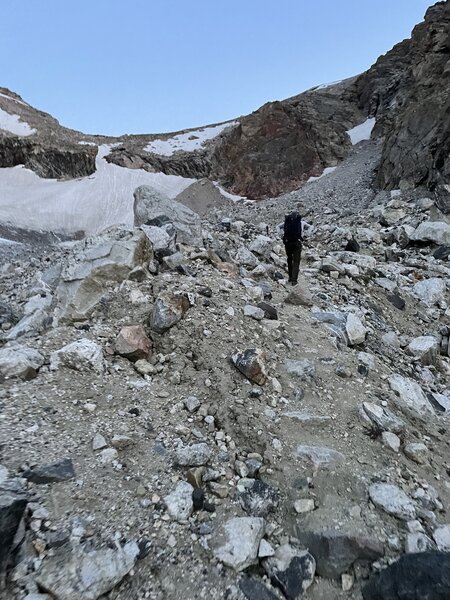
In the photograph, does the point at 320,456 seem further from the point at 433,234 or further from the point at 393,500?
the point at 433,234

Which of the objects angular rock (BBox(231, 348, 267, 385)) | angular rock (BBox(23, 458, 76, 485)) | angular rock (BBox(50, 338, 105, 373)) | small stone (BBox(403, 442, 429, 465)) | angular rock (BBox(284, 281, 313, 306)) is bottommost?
small stone (BBox(403, 442, 429, 465))

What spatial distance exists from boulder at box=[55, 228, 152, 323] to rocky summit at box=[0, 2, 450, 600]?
3 centimetres

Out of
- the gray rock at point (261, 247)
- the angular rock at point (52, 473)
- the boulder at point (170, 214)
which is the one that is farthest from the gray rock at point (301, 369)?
the gray rock at point (261, 247)

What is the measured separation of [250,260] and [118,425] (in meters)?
4.92

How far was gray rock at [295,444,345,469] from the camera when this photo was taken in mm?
3236

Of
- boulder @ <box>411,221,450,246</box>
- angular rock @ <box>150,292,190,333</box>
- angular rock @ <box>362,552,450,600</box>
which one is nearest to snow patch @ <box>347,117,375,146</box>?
boulder @ <box>411,221,450,246</box>

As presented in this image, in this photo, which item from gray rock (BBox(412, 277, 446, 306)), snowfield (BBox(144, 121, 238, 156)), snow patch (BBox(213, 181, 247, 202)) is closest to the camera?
gray rock (BBox(412, 277, 446, 306))

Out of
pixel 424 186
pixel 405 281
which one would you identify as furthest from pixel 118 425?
pixel 424 186

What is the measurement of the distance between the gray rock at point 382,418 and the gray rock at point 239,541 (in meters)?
1.59

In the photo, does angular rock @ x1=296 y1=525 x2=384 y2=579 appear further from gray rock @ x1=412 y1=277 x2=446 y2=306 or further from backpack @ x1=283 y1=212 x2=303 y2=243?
gray rock @ x1=412 y1=277 x2=446 y2=306

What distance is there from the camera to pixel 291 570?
252 cm

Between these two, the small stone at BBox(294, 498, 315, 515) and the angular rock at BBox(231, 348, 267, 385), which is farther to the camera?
the angular rock at BBox(231, 348, 267, 385)

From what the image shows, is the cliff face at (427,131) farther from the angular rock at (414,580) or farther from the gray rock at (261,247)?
the angular rock at (414,580)

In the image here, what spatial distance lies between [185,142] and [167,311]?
44667mm
